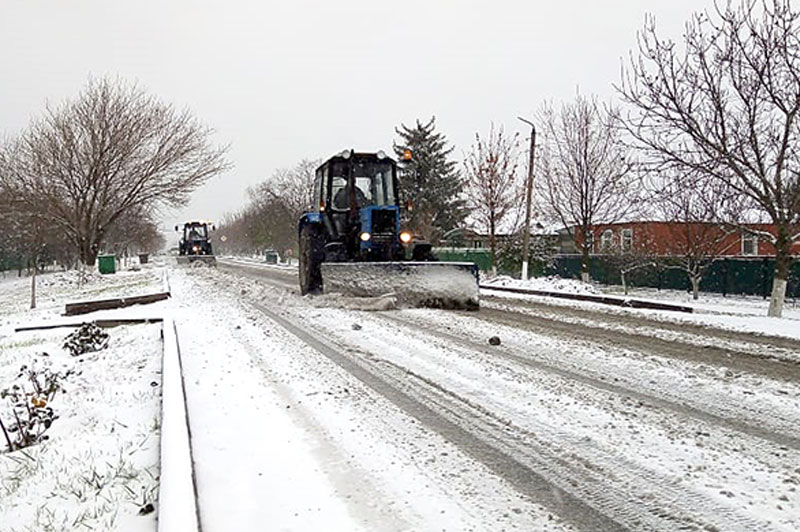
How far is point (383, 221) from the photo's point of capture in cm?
1224

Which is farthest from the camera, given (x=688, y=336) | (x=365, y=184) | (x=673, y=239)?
(x=673, y=239)

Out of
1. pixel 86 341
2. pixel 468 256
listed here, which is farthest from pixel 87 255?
pixel 86 341

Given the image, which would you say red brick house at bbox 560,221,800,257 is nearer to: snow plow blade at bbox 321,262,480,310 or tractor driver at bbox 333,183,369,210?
snow plow blade at bbox 321,262,480,310

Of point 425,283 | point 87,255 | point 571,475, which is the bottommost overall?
point 571,475

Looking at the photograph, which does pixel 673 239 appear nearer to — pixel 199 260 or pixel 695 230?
pixel 695 230

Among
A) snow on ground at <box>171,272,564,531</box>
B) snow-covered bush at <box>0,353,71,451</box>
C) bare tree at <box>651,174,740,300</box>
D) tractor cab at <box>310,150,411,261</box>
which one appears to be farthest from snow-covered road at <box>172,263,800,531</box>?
bare tree at <box>651,174,740,300</box>

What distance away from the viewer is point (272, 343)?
7387mm

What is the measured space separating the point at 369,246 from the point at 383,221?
55 cm

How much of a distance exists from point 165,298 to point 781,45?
1355 cm

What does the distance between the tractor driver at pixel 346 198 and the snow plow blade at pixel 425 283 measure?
7.25 ft

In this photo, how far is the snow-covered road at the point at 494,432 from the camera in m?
2.90

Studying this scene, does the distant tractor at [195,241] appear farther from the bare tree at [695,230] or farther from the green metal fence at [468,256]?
the bare tree at [695,230]

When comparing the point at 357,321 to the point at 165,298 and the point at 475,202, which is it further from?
the point at 475,202

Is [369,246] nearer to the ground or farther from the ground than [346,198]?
nearer to the ground
